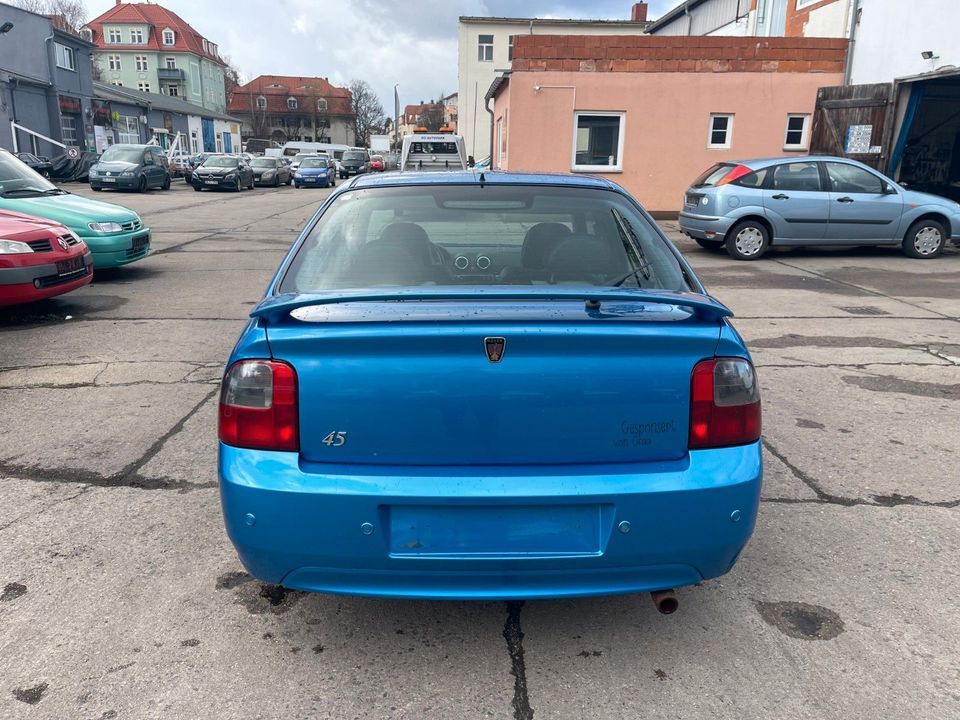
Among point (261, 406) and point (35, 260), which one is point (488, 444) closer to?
point (261, 406)

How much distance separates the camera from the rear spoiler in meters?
2.39

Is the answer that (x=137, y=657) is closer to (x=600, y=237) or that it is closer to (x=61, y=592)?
(x=61, y=592)

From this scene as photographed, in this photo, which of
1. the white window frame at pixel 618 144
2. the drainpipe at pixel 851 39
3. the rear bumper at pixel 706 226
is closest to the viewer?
the rear bumper at pixel 706 226

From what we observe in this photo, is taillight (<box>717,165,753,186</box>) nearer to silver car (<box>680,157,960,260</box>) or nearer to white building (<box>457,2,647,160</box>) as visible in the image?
silver car (<box>680,157,960,260</box>)

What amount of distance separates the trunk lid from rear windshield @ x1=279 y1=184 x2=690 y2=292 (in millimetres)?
640

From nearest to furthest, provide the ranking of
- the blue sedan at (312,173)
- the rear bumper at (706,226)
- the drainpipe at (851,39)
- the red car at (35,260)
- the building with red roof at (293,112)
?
the red car at (35,260)
the rear bumper at (706,226)
the drainpipe at (851,39)
the blue sedan at (312,173)
the building with red roof at (293,112)

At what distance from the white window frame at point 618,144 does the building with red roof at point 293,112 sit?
82.6 meters

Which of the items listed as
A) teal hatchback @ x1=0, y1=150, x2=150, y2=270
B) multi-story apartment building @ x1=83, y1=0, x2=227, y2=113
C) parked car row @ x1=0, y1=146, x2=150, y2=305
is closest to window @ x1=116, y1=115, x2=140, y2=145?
multi-story apartment building @ x1=83, y1=0, x2=227, y2=113

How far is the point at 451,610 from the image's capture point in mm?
2857

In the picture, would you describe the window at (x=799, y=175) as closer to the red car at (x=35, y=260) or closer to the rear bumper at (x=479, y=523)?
the red car at (x=35, y=260)

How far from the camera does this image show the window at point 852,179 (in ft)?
39.1

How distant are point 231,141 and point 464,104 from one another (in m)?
29.3

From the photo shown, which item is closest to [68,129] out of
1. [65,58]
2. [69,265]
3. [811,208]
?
[65,58]

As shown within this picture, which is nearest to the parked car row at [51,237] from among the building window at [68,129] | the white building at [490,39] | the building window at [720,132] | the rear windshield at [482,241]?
the rear windshield at [482,241]
